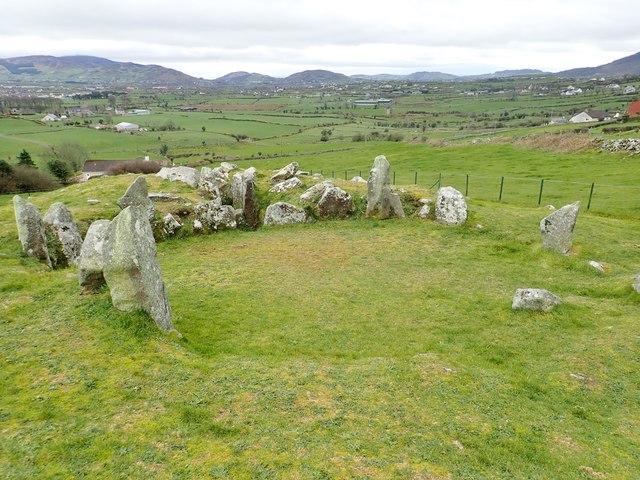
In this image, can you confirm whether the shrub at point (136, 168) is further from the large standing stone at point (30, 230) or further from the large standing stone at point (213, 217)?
the large standing stone at point (30, 230)

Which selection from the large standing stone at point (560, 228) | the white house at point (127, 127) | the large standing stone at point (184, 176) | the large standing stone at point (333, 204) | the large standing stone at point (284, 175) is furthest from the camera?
the white house at point (127, 127)

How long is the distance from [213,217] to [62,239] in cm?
846

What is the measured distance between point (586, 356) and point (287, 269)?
11879mm

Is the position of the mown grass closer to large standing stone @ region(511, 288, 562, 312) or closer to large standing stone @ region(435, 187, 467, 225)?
large standing stone @ region(511, 288, 562, 312)

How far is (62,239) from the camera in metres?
19.9

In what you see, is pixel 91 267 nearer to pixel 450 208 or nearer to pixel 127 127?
pixel 450 208

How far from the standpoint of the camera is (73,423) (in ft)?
27.9

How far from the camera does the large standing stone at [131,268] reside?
39.1 ft

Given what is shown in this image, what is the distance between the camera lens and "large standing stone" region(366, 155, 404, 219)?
26.8 m

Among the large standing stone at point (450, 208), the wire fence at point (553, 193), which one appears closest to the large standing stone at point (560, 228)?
the large standing stone at point (450, 208)

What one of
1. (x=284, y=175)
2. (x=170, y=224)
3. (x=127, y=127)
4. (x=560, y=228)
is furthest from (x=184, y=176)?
(x=127, y=127)

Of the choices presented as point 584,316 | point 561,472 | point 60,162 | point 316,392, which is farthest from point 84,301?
point 60,162

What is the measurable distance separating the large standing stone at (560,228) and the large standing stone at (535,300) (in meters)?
6.28

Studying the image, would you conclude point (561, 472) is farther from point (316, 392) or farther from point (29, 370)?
point (29, 370)
